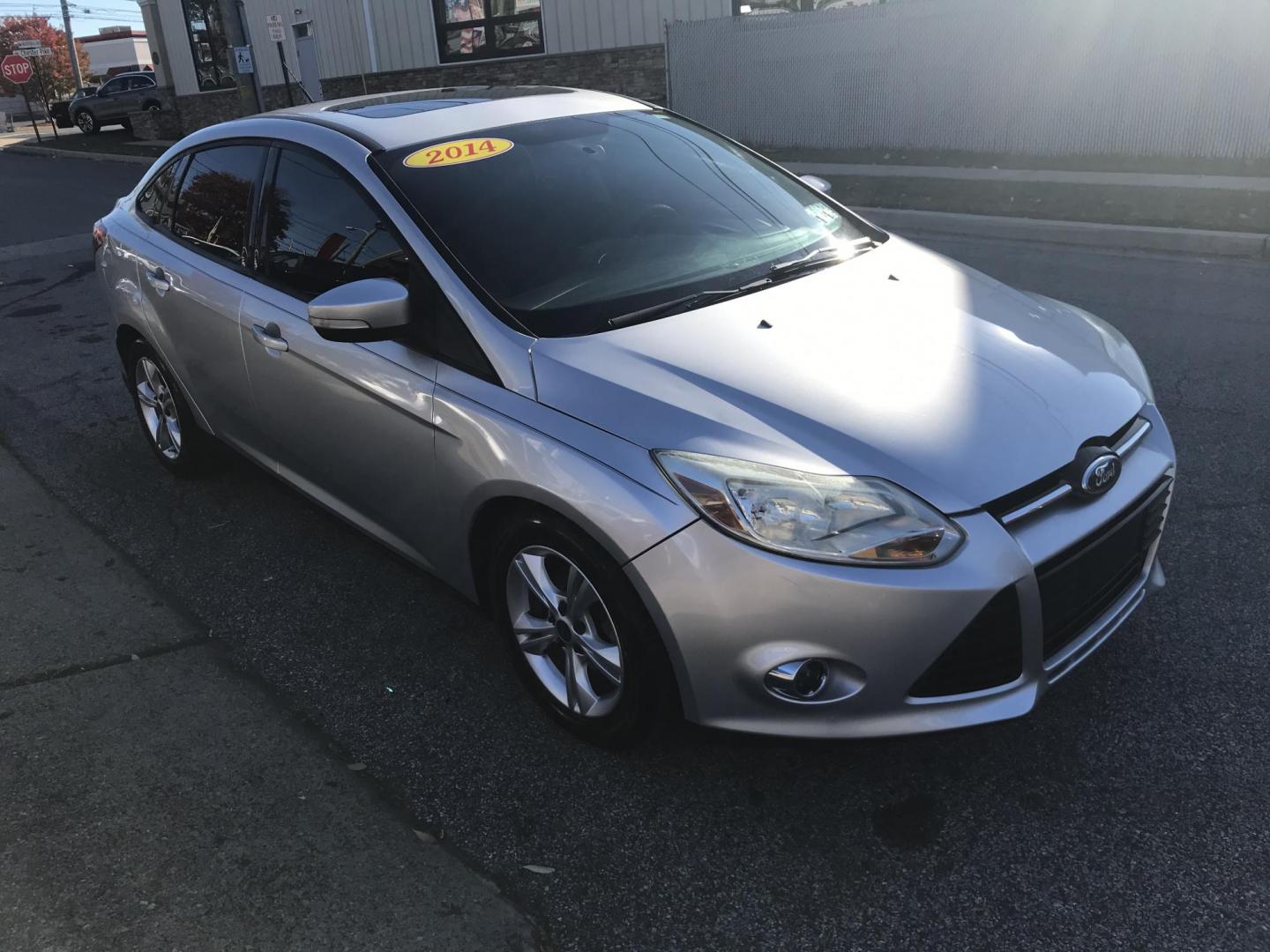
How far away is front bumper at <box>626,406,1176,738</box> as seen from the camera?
229 cm

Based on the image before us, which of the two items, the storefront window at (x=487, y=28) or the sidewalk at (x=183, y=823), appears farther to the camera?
the storefront window at (x=487, y=28)

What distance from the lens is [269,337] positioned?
364cm

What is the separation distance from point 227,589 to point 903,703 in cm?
271

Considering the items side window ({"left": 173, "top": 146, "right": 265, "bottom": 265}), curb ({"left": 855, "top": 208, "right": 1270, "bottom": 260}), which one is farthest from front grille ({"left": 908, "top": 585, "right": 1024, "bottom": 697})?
curb ({"left": 855, "top": 208, "right": 1270, "bottom": 260})

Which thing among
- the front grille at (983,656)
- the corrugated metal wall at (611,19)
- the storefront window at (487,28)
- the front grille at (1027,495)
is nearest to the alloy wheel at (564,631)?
the front grille at (983,656)

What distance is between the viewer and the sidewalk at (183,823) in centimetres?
238

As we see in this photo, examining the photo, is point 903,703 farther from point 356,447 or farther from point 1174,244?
point 1174,244

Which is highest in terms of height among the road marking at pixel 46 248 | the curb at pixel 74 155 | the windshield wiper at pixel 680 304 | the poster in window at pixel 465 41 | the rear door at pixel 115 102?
the poster in window at pixel 465 41

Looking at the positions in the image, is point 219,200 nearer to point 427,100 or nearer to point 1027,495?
point 427,100

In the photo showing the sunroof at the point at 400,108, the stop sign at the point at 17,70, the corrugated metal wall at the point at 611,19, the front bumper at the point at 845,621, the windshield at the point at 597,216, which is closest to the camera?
the front bumper at the point at 845,621

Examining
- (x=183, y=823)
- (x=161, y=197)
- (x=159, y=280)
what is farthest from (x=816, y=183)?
(x=183, y=823)

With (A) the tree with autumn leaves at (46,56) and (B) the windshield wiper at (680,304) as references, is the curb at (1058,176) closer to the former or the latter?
(B) the windshield wiper at (680,304)

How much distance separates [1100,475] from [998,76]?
12.7 metres

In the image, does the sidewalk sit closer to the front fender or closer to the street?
the street
